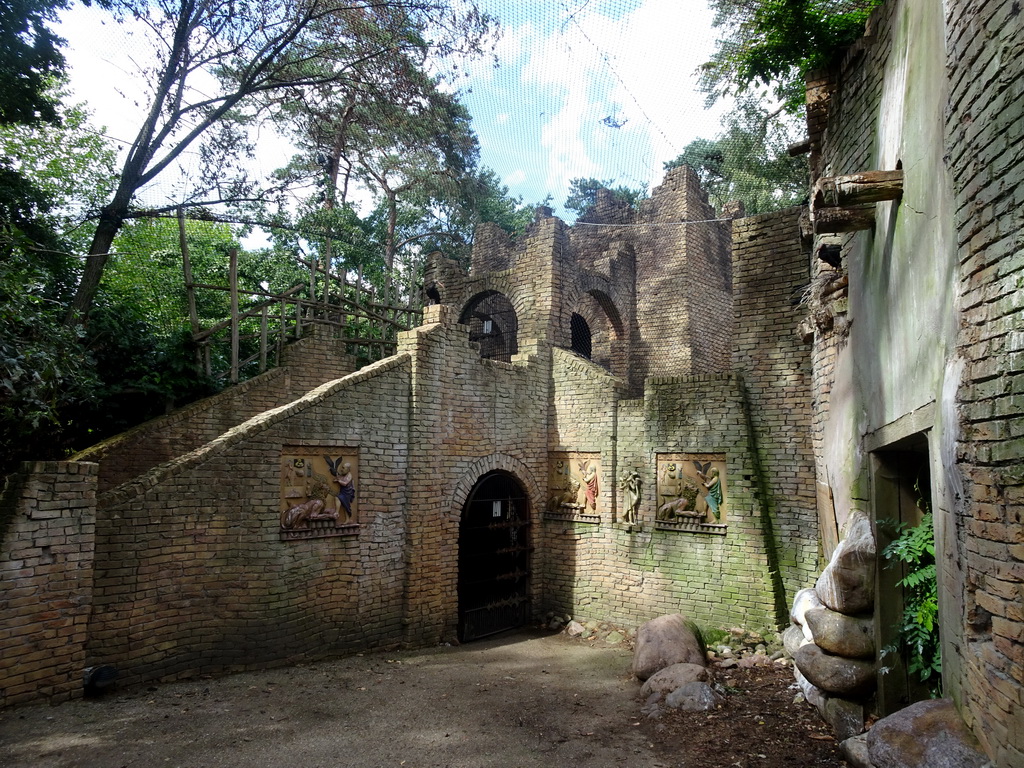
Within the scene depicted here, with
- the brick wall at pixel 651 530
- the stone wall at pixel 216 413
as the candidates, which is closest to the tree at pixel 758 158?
the brick wall at pixel 651 530

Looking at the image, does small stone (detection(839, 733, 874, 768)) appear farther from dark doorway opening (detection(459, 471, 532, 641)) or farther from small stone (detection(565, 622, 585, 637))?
dark doorway opening (detection(459, 471, 532, 641))

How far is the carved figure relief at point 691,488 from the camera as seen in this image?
9375 millimetres

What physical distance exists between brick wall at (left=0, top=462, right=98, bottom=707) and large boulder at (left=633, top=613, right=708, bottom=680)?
236 inches

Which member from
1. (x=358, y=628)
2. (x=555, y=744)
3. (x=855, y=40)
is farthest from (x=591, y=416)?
(x=855, y=40)

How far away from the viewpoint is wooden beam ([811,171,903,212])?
165 inches

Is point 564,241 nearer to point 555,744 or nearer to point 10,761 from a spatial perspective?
point 555,744

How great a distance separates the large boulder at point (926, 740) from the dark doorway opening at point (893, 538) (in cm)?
104

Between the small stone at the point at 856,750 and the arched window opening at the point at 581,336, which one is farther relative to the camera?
the arched window opening at the point at 581,336

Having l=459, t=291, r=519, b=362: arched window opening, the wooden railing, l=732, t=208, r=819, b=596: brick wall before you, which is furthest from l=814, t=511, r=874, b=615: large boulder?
l=459, t=291, r=519, b=362: arched window opening

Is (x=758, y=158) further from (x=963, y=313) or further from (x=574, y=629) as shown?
(x=963, y=313)

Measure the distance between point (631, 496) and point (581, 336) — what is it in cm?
727

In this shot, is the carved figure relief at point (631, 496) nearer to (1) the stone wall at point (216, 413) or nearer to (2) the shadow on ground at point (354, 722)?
(2) the shadow on ground at point (354, 722)

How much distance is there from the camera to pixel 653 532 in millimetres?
9898

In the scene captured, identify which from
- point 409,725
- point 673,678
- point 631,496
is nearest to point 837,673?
point 673,678
